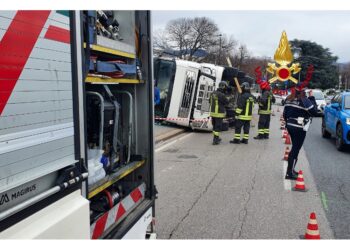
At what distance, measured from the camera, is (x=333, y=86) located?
66.5 m

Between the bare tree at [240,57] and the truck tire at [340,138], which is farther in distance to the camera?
the bare tree at [240,57]

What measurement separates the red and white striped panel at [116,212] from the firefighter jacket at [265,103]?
31.1 ft

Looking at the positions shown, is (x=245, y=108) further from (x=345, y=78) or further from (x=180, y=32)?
(x=345, y=78)

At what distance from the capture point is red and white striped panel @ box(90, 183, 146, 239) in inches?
110

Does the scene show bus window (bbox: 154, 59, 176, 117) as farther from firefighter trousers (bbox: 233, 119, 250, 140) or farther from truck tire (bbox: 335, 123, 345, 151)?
truck tire (bbox: 335, 123, 345, 151)

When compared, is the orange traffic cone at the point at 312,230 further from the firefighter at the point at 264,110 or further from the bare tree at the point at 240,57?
the bare tree at the point at 240,57

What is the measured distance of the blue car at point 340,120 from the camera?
9920 mm

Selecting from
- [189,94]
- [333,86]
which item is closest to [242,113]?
[189,94]

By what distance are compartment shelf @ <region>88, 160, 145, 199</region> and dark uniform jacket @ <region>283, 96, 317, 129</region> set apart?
13.4 feet

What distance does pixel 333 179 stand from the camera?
7.41 m

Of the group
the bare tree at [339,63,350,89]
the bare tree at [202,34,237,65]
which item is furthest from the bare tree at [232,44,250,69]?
the bare tree at [339,63,350,89]

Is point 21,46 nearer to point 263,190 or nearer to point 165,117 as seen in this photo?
point 263,190

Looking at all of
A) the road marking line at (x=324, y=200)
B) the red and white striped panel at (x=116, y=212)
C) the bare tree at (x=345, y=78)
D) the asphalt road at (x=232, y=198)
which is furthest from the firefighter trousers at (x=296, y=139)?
the bare tree at (x=345, y=78)

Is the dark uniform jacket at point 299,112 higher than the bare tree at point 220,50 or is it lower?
lower
